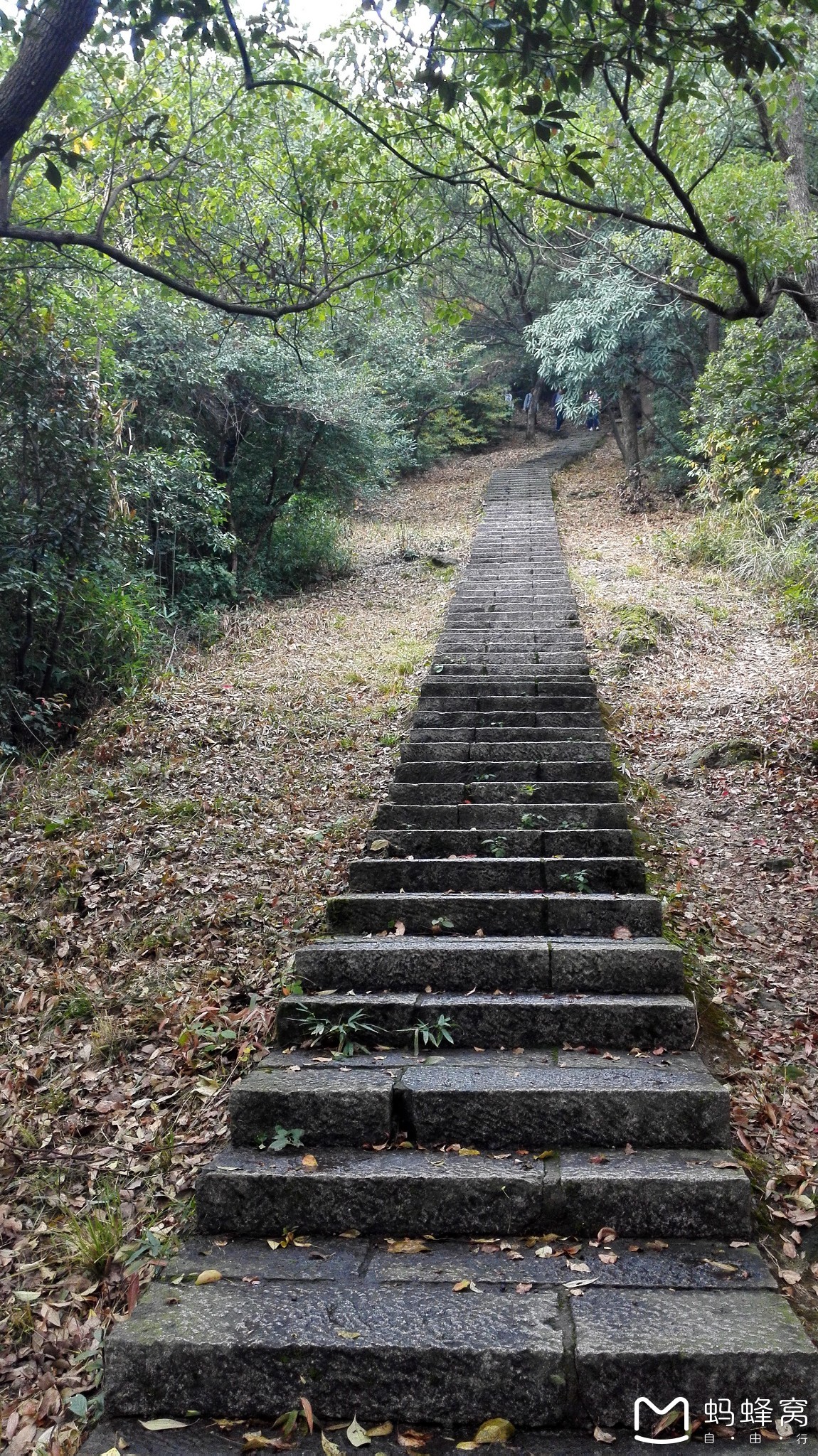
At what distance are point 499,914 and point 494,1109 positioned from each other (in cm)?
→ 120

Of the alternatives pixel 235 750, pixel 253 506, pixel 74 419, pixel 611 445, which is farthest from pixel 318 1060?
pixel 611 445

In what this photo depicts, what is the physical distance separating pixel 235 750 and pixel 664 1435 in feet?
17.9

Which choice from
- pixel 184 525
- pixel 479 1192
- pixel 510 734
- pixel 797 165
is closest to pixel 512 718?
pixel 510 734

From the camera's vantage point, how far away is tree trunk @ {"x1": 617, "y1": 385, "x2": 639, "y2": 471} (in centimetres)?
1708

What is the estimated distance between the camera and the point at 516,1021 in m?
3.66

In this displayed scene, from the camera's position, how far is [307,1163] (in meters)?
3.06

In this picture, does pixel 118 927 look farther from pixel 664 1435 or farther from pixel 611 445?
pixel 611 445

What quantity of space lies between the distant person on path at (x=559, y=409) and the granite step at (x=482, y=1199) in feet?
50.6

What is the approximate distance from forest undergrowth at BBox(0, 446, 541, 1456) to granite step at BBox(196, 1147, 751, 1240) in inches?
13.4

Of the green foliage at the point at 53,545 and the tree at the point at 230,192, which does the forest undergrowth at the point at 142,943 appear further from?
the tree at the point at 230,192

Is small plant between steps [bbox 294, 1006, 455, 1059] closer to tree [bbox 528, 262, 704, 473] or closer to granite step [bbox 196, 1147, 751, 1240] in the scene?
granite step [bbox 196, 1147, 751, 1240]

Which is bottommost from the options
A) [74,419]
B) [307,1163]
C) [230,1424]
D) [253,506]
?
[230,1424]

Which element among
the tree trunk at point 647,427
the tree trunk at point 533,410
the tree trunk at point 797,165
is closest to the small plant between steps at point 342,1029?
the tree trunk at point 797,165

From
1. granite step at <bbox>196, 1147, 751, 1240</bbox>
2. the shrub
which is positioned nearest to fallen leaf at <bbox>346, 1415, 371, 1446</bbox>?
granite step at <bbox>196, 1147, 751, 1240</bbox>
